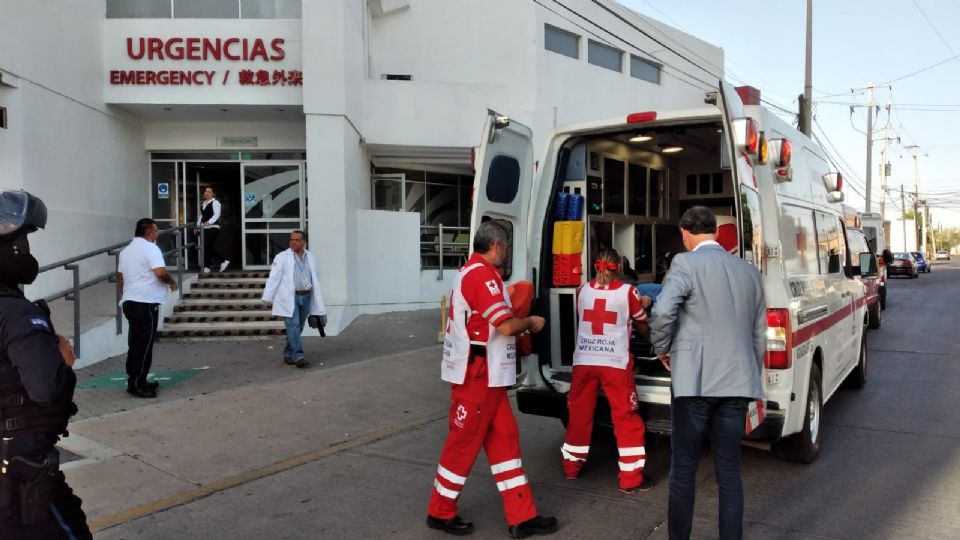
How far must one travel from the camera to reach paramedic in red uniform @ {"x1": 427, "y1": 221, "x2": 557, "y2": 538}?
3.96 meters

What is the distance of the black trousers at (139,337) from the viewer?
273 inches

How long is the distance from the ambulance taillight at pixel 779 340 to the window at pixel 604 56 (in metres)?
16.5

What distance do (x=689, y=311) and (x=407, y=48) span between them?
14.2 meters

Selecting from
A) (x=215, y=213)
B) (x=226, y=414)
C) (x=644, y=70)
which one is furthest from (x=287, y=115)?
(x=644, y=70)

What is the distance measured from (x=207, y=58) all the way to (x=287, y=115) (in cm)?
176

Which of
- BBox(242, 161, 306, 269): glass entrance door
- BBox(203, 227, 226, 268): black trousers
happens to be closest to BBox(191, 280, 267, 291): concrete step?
BBox(203, 227, 226, 268): black trousers

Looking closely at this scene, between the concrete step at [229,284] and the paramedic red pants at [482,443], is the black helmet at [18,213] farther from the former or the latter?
the concrete step at [229,284]

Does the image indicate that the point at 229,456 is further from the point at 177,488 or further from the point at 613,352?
the point at 613,352

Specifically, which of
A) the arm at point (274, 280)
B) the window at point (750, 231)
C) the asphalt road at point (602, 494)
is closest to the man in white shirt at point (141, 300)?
the arm at point (274, 280)

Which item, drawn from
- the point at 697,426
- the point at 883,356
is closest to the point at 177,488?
the point at 697,426

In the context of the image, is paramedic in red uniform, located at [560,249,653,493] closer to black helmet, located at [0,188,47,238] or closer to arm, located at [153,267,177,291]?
black helmet, located at [0,188,47,238]

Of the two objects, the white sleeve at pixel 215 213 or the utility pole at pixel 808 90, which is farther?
the utility pole at pixel 808 90

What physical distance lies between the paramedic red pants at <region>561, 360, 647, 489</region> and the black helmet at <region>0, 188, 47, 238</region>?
3.38 metres

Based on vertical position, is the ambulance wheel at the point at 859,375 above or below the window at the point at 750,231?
below
